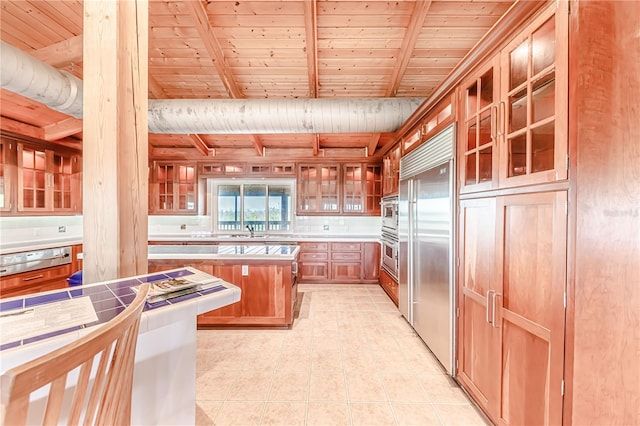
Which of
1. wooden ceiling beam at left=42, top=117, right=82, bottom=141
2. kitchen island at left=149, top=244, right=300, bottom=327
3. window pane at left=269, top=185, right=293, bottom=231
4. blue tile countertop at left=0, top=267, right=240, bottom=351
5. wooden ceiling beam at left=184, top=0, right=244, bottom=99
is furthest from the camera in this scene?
window pane at left=269, top=185, right=293, bottom=231

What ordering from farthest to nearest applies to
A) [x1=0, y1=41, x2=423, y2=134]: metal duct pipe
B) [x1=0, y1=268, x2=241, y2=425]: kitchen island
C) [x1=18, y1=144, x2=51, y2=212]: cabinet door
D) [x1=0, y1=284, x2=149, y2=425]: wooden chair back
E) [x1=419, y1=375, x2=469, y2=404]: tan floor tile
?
[x1=18, y1=144, x2=51, y2=212]: cabinet door → [x1=0, y1=41, x2=423, y2=134]: metal duct pipe → [x1=419, y1=375, x2=469, y2=404]: tan floor tile → [x1=0, y1=268, x2=241, y2=425]: kitchen island → [x1=0, y1=284, x2=149, y2=425]: wooden chair back

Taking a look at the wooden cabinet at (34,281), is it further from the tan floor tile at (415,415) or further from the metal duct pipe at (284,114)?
the tan floor tile at (415,415)

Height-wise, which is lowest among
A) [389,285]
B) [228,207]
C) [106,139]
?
[389,285]

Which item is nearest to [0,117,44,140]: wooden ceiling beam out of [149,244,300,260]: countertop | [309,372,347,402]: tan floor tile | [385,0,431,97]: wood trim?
[149,244,300,260]: countertop

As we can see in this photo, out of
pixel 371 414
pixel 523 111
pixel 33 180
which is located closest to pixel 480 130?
pixel 523 111

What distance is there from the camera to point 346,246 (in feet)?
16.5

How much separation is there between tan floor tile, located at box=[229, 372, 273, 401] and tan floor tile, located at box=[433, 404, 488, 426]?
4.12 feet

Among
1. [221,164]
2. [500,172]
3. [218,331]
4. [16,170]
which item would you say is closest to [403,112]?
[500,172]

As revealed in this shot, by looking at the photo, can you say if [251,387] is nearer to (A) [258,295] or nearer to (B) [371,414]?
(B) [371,414]

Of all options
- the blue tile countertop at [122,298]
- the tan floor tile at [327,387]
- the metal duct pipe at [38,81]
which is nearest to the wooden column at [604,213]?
the tan floor tile at [327,387]

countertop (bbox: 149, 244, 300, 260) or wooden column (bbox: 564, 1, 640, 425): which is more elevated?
wooden column (bbox: 564, 1, 640, 425)

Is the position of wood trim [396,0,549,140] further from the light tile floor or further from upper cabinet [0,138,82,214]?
upper cabinet [0,138,82,214]

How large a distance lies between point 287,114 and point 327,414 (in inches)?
117

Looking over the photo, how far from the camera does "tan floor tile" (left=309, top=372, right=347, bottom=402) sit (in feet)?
6.53
